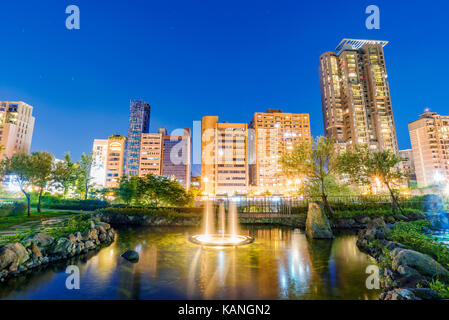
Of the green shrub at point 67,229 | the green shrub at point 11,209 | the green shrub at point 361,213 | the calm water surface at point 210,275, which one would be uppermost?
the green shrub at point 11,209

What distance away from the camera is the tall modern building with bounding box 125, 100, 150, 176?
15250 cm

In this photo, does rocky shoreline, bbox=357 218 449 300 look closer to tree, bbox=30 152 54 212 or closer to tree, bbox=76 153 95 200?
tree, bbox=30 152 54 212

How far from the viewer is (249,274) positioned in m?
9.23

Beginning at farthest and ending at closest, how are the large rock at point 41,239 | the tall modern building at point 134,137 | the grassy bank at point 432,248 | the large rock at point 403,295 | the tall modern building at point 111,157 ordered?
the tall modern building at point 134,137 → the tall modern building at point 111,157 → the large rock at point 41,239 → the grassy bank at point 432,248 → the large rock at point 403,295

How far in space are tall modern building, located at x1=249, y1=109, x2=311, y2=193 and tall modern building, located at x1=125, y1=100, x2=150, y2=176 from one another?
81.9 m

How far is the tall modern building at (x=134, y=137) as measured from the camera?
15250cm

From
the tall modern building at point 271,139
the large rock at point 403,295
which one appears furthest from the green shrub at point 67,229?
the tall modern building at point 271,139

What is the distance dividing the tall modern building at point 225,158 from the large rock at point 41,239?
108460mm

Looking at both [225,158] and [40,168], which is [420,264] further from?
[225,158]

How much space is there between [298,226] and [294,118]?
135632 millimetres

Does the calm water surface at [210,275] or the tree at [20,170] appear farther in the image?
the tree at [20,170]

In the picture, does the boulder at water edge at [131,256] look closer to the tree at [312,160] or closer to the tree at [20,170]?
the tree at [20,170]

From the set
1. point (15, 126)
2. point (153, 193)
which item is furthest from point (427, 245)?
point (15, 126)

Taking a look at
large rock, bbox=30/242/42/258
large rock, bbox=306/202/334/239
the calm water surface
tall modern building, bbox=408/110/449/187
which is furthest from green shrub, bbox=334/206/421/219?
tall modern building, bbox=408/110/449/187
